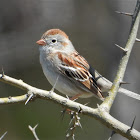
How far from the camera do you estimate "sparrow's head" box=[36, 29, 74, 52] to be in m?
4.16

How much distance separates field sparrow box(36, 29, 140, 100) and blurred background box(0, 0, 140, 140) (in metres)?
1.77

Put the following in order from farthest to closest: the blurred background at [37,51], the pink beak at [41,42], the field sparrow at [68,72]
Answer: the blurred background at [37,51] < the pink beak at [41,42] < the field sparrow at [68,72]

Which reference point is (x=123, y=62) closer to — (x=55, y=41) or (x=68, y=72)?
(x=68, y=72)

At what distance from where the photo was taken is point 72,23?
7000 millimetres

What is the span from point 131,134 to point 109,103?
354 millimetres

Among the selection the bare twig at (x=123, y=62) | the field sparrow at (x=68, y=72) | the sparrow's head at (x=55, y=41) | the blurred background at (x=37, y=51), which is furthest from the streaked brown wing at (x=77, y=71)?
the blurred background at (x=37, y=51)

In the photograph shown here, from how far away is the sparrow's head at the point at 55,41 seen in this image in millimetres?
4164

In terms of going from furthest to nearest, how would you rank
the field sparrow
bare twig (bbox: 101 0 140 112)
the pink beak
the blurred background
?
the blurred background
the pink beak
the field sparrow
bare twig (bbox: 101 0 140 112)

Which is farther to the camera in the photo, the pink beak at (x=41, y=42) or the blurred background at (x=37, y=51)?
the blurred background at (x=37, y=51)

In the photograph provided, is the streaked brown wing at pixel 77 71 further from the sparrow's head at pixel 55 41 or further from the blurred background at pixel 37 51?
the blurred background at pixel 37 51

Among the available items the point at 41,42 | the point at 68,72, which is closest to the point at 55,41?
the point at 41,42

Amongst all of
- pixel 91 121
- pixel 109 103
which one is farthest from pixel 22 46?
pixel 109 103

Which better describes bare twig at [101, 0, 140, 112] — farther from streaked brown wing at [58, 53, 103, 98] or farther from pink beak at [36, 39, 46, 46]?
pink beak at [36, 39, 46, 46]

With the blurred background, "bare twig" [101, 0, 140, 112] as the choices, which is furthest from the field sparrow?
the blurred background
